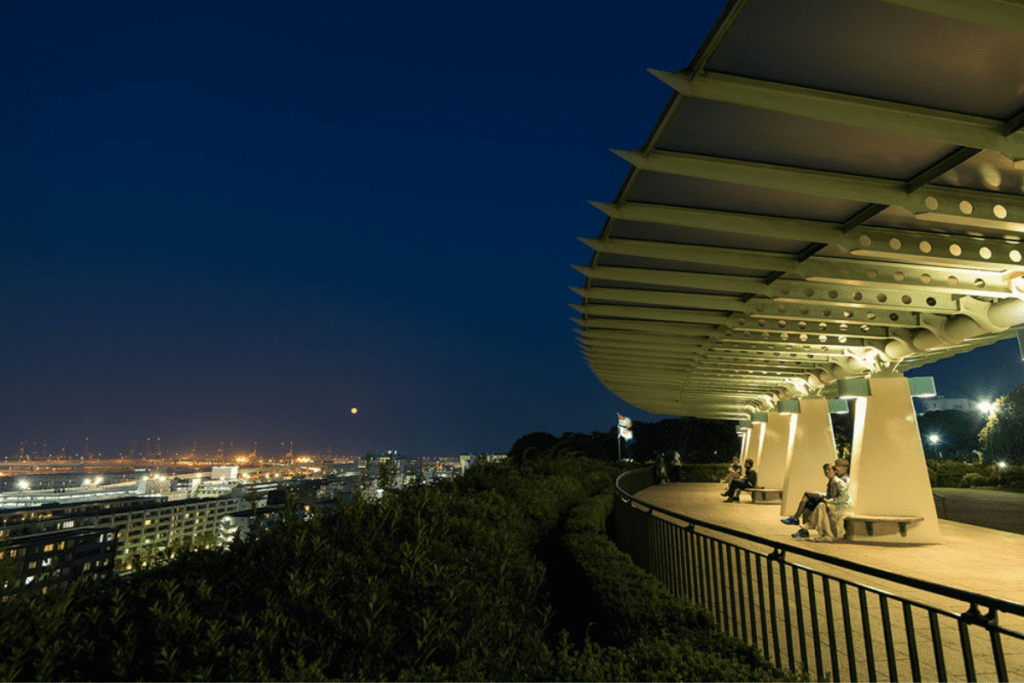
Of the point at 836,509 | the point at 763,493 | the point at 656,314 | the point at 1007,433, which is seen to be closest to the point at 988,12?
the point at 656,314

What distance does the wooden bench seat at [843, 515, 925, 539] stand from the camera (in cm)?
1010

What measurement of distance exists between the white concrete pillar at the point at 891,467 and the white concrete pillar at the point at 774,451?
8202 mm

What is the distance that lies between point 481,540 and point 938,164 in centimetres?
534

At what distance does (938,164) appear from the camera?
194 inches

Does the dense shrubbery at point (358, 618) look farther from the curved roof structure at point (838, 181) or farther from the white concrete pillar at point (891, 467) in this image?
the white concrete pillar at point (891, 467)

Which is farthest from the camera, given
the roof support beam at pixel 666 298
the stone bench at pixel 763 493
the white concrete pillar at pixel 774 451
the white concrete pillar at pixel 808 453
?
the white concrete pillar at pixel 774 451

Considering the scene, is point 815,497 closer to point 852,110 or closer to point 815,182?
point 815,182

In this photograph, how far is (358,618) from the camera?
9.89 ft

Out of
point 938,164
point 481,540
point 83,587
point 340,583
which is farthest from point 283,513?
point 938,164

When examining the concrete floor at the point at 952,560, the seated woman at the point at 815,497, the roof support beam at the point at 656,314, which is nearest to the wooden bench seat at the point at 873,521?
the concrete floor at the point at 952,560

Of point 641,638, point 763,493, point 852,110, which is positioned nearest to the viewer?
point 641,638

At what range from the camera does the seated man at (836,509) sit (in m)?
10.6

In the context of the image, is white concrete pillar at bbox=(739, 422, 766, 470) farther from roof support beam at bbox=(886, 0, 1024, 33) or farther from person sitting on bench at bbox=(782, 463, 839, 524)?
roof support beam at bbox=(886, 0, 1024, 33)

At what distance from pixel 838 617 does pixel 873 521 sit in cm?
566
